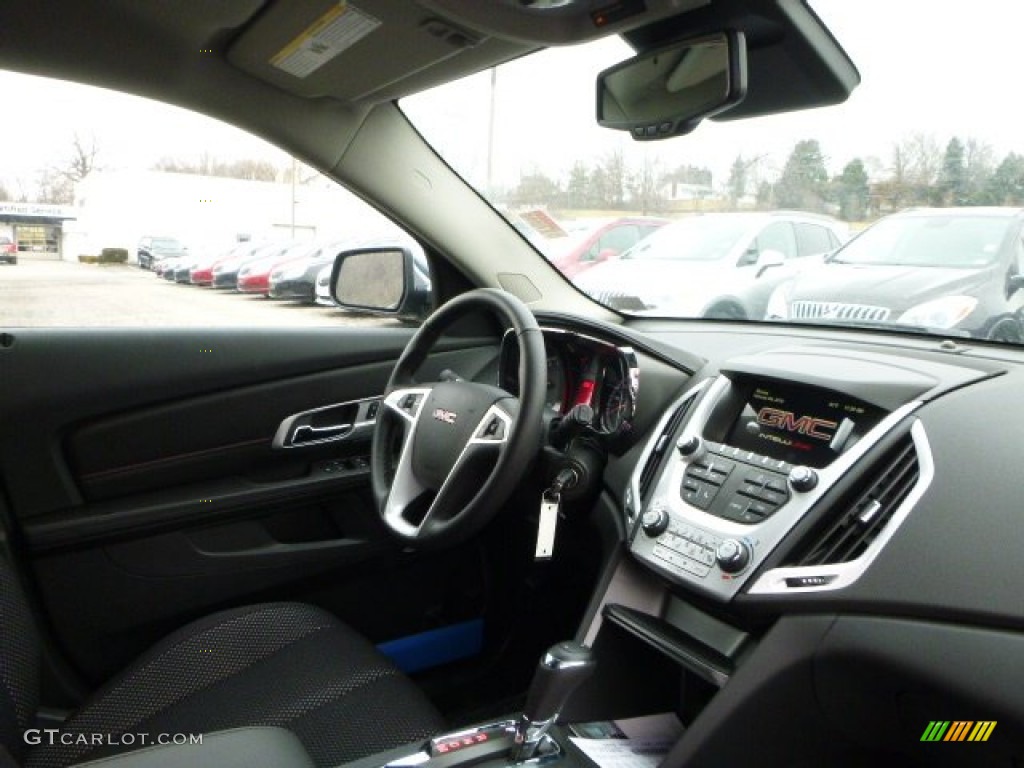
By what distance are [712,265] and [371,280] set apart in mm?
1178

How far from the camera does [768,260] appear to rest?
2660mm

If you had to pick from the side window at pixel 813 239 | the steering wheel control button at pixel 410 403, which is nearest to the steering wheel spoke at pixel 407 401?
the steering wheel control button at pixel 410 403

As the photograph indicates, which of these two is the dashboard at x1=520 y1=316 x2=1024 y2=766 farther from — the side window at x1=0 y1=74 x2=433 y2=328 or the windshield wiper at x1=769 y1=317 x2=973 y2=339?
the side window at x1=0 y1=74 x2=433 y2=328

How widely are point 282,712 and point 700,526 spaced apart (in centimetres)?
91

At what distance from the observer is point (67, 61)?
2.03m

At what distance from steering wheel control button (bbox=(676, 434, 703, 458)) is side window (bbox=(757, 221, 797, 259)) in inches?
38.0

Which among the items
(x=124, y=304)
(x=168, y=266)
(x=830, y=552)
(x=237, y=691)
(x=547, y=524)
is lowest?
(x=237, y=691)

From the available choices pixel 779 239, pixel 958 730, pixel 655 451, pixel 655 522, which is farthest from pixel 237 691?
pixel 779 239

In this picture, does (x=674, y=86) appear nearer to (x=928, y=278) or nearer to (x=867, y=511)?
(x=928, y=278)

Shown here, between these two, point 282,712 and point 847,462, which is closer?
point 847,462

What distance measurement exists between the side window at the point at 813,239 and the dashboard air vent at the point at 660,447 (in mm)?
723

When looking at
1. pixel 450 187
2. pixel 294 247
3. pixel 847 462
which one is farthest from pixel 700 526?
pixel 294 247

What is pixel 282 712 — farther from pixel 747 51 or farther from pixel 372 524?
pixel 747 51

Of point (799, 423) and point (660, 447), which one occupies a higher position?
point (799, 423)
